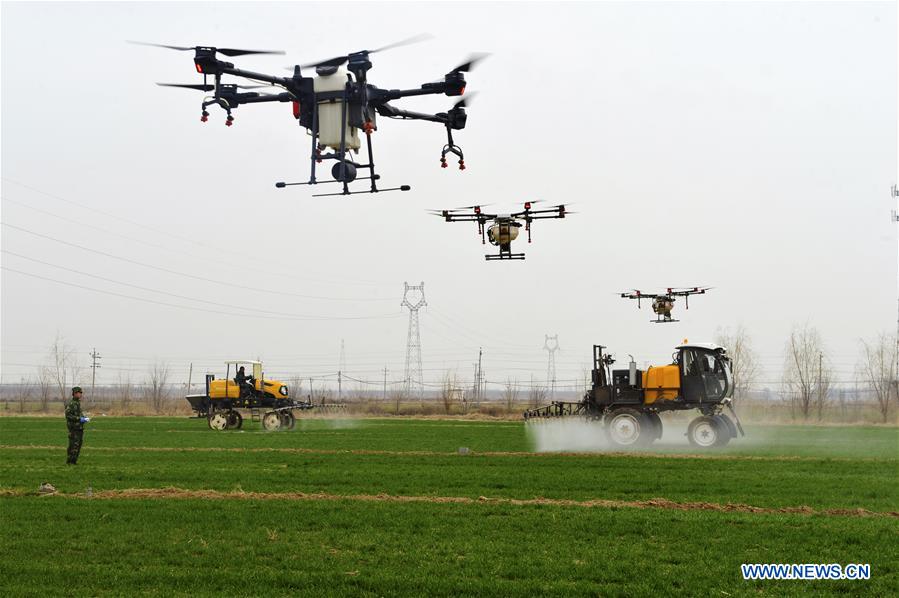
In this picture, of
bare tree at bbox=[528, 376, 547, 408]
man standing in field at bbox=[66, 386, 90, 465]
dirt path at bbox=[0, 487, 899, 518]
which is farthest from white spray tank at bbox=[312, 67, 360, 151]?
bare tree at bbox=[528, 376, 547, 408]

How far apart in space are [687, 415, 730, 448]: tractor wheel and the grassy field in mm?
4062

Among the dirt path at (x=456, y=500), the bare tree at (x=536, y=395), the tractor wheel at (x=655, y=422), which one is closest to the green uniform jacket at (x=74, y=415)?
the dirt path at (x=456, y=500)

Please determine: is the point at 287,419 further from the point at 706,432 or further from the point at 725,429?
the point at 725,429

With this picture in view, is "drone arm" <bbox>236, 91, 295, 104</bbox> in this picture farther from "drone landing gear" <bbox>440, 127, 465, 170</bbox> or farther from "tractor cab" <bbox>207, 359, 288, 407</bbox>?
"tractor cab" <bbox>207, 359, 288, 407</bbox>

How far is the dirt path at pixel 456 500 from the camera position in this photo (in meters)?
15.1

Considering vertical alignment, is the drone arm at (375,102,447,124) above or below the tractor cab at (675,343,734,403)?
above

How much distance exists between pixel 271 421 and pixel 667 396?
20.8 m

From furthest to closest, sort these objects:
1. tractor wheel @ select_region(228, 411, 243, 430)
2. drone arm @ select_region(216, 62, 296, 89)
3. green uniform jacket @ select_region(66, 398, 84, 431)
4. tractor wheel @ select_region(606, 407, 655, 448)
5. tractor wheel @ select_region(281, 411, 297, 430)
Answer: tractor wheel @ select_region(281, 411, 297, 430)
tractor wheel @ select_region(228, 411, 243, 430)
tractor wheel @ select_region(606, 407, 655, 448)
green uniform jacket @ select_region(66, 398, 84, 431)
drone arm @ select_region(216, 62, 296, 89)

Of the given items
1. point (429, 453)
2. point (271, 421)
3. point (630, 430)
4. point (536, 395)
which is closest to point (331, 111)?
point (429, 453)

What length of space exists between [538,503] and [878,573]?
642 cm

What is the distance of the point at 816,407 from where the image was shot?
3233 inches

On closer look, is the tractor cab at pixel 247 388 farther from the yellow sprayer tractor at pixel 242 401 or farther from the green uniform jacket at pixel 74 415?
the green uniform jacket at pixel 74 415

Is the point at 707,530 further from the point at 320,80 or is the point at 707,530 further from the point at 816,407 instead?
the point at 816,407

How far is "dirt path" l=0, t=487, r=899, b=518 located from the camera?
49.6 feet
